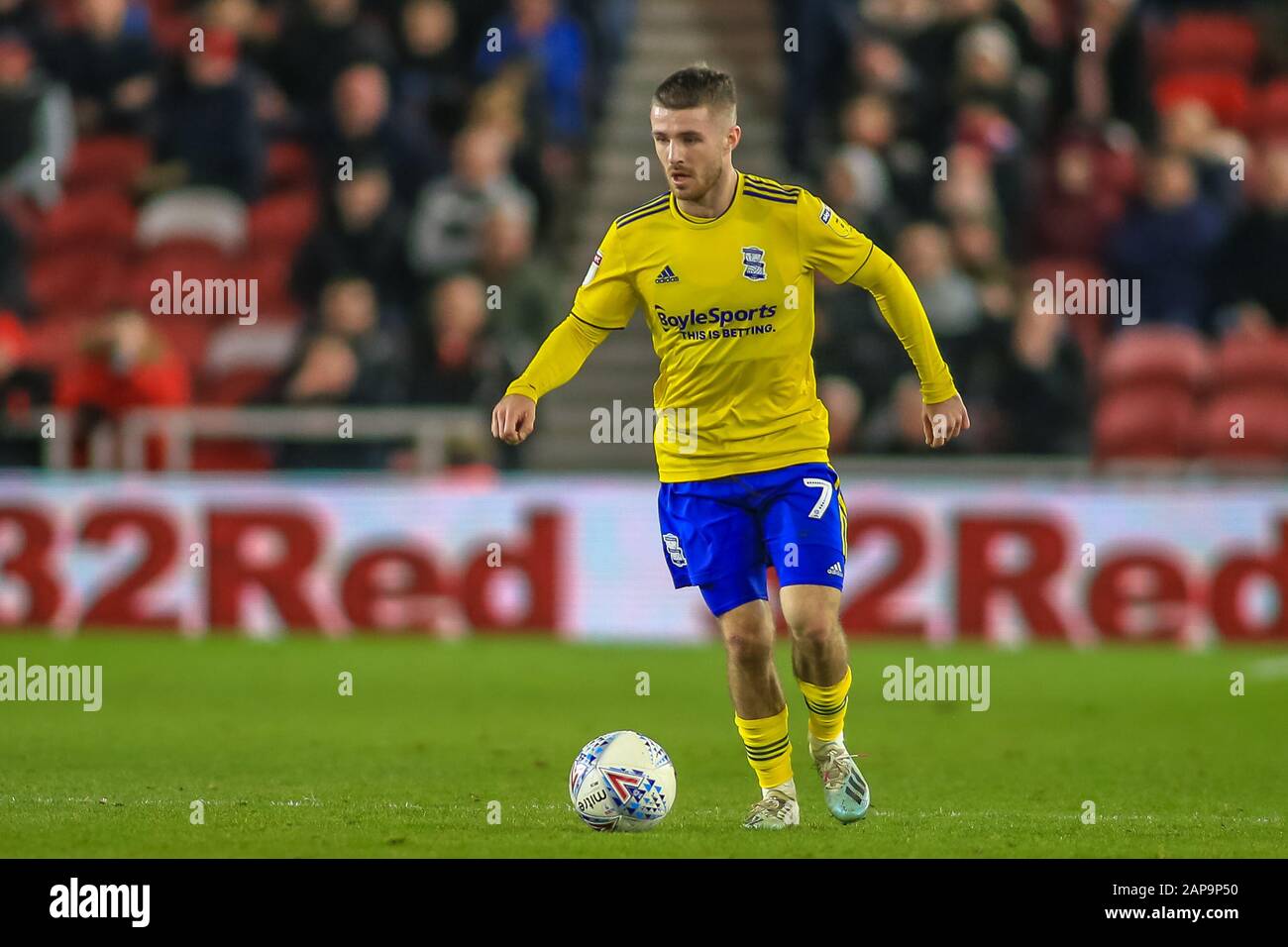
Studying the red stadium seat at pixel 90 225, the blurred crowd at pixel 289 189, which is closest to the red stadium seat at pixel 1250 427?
the blurred crowd at pixel 289 189

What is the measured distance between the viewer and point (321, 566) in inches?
590

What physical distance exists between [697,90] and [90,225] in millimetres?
11240

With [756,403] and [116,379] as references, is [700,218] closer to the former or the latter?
[756,403]

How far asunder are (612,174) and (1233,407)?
5.28 m

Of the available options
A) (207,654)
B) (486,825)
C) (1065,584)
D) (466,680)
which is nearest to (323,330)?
(207,654)

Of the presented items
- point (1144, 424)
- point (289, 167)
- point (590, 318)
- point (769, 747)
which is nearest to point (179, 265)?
point (289, 167)

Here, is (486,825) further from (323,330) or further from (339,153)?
(339,153)

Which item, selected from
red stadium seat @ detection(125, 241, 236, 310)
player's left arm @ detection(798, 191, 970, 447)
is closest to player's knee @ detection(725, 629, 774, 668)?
player's left arm @ detection(798, 191, 970, 447)

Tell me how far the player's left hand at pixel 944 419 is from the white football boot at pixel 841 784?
44.2 inches

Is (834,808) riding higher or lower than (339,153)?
lower

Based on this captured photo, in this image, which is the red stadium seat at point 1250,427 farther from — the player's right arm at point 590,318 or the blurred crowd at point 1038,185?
the player's right arm at point 590,318

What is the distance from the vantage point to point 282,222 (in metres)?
17.5

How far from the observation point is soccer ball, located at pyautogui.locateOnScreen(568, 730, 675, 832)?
7.50 meters

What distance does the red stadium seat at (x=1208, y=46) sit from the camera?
59.9 ft
